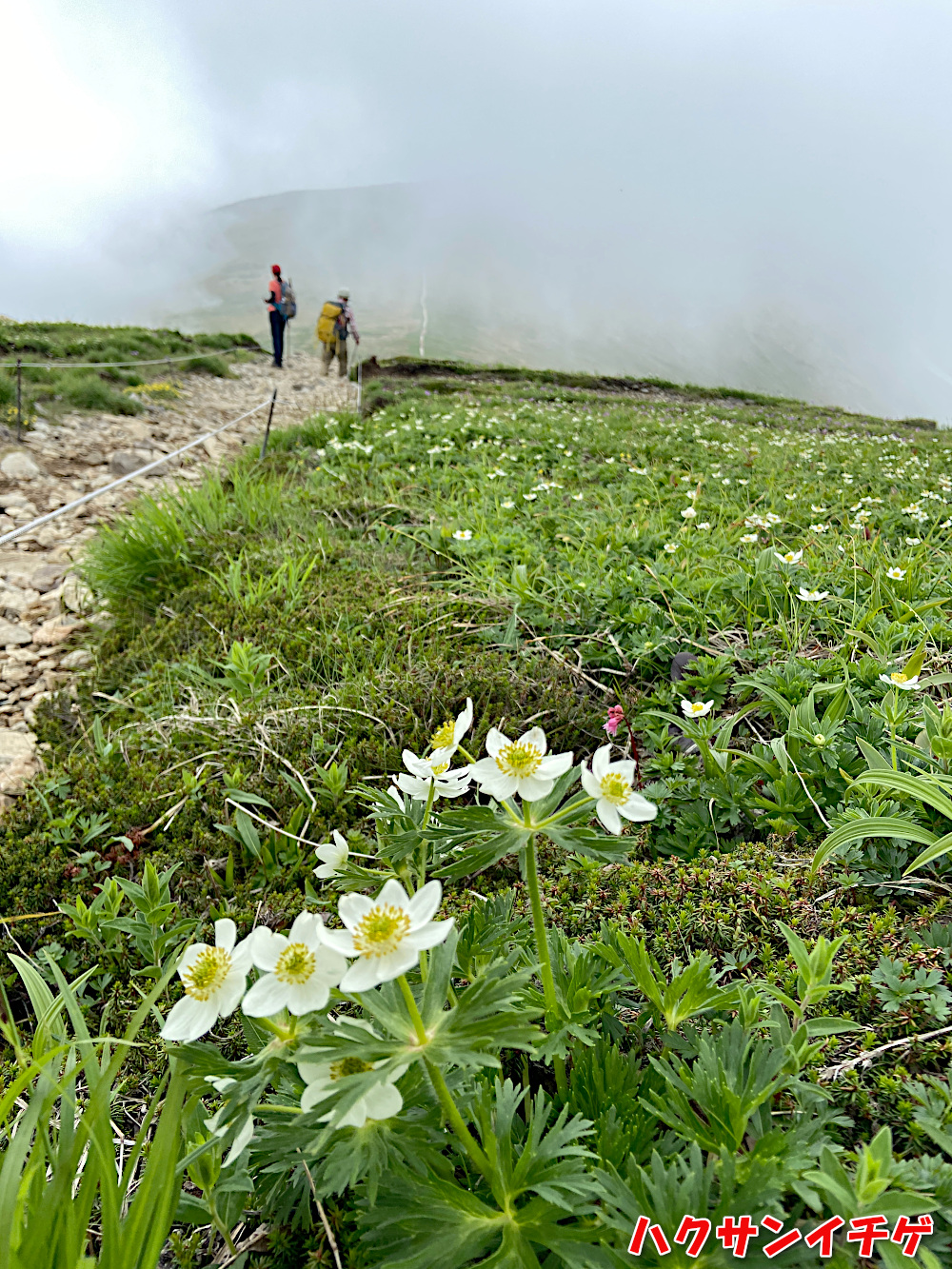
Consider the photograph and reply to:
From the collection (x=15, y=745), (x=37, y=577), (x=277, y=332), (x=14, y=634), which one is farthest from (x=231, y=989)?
(x=277, y=332)

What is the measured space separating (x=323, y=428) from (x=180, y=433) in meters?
2.67

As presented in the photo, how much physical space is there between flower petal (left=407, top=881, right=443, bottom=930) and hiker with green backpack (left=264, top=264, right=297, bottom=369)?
701 inches

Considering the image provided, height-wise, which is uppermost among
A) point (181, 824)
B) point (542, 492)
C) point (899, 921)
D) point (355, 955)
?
point (542, 492)

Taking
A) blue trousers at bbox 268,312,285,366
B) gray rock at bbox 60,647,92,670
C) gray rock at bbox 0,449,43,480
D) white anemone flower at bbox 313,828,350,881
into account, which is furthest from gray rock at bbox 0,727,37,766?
blue trousers at bbox 268,312,285,366

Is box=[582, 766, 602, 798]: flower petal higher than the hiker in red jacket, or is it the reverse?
the hiker in red jacket

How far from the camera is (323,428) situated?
802cm

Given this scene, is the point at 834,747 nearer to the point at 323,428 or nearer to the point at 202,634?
the point at 202,634

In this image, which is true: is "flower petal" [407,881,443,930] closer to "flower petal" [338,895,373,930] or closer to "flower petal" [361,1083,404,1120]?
"flower petal" [338,895,373,930]

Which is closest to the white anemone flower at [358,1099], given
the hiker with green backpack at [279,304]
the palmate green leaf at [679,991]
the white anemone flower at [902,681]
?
the palmate green leaf at [679,991]

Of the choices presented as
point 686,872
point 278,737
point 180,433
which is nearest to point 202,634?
point 278,737

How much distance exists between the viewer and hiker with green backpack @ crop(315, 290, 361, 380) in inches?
659

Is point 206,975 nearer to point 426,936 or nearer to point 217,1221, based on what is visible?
point 426,936

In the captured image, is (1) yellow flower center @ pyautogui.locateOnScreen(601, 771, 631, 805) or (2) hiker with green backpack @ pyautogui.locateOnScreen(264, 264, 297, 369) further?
(2) hiker with green backpack @ pyautogui.locateOnScreen(264, 264, 297, 369)

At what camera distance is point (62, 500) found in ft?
20.3
